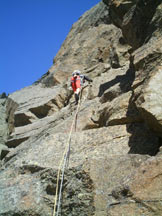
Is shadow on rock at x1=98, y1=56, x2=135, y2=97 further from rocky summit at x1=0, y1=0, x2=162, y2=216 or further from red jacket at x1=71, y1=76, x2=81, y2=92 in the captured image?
red jacket at x1=71, y1=76, x2=81, y2=92

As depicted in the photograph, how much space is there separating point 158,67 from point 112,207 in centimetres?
337

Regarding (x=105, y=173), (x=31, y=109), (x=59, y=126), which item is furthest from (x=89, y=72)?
(x=105, y=173)

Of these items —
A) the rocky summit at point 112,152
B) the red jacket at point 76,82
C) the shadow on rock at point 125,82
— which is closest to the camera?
the rocky summit at point 112,152

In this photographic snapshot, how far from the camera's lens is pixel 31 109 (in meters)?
15.8

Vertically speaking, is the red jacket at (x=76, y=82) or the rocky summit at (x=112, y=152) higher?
the red jacket at (x=76, y=82)

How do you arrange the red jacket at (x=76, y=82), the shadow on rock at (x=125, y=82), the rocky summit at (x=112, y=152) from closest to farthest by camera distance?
the rocky summit at (x=112, y=152)
the shadow on rock at (x=125, y=82)
the red jacket at (x=76, y=82)

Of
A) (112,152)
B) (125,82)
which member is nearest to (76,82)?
(125,82)

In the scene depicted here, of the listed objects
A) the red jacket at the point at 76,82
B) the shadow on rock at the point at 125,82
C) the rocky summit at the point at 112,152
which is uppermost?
the red jacket at the point at 76,82

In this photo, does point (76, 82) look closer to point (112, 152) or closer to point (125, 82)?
point (125, 82)

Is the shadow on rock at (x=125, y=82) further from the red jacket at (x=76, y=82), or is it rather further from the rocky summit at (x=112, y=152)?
the red jacket at (x=76, y=82)

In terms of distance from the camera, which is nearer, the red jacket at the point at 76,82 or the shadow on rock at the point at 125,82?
the shadow on rock at the point at 125,82

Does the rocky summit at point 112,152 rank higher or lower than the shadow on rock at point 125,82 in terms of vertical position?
lower

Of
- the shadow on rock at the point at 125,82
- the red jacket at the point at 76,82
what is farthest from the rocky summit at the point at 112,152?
the red jacket at the point at 76,82

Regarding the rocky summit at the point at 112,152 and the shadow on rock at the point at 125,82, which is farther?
the shadow on rock at the point at 125,82
